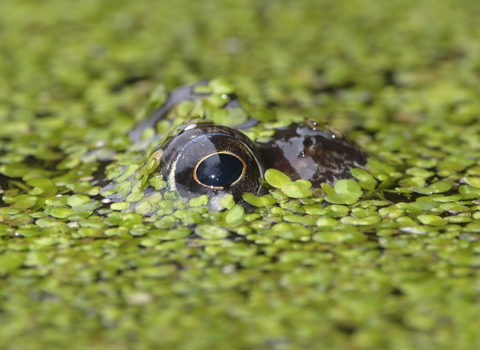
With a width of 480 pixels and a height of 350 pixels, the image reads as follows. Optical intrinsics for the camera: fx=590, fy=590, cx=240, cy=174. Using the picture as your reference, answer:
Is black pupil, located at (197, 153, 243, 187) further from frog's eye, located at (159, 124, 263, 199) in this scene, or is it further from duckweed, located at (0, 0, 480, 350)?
duckweed, located at (0, 0, 480, 350)

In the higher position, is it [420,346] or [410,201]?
[410,201]

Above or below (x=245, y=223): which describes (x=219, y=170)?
above

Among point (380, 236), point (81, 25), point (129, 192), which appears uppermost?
point (81, 25)

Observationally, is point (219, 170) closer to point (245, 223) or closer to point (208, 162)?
point (208, 162)

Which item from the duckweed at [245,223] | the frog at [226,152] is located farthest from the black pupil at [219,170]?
the duckweed at [245,223]

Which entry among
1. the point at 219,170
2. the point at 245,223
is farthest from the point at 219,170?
the point at 245,223

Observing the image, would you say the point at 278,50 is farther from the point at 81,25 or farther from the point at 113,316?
the point at 113,316

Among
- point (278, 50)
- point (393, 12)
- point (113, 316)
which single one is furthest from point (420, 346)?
point (393, 12)
